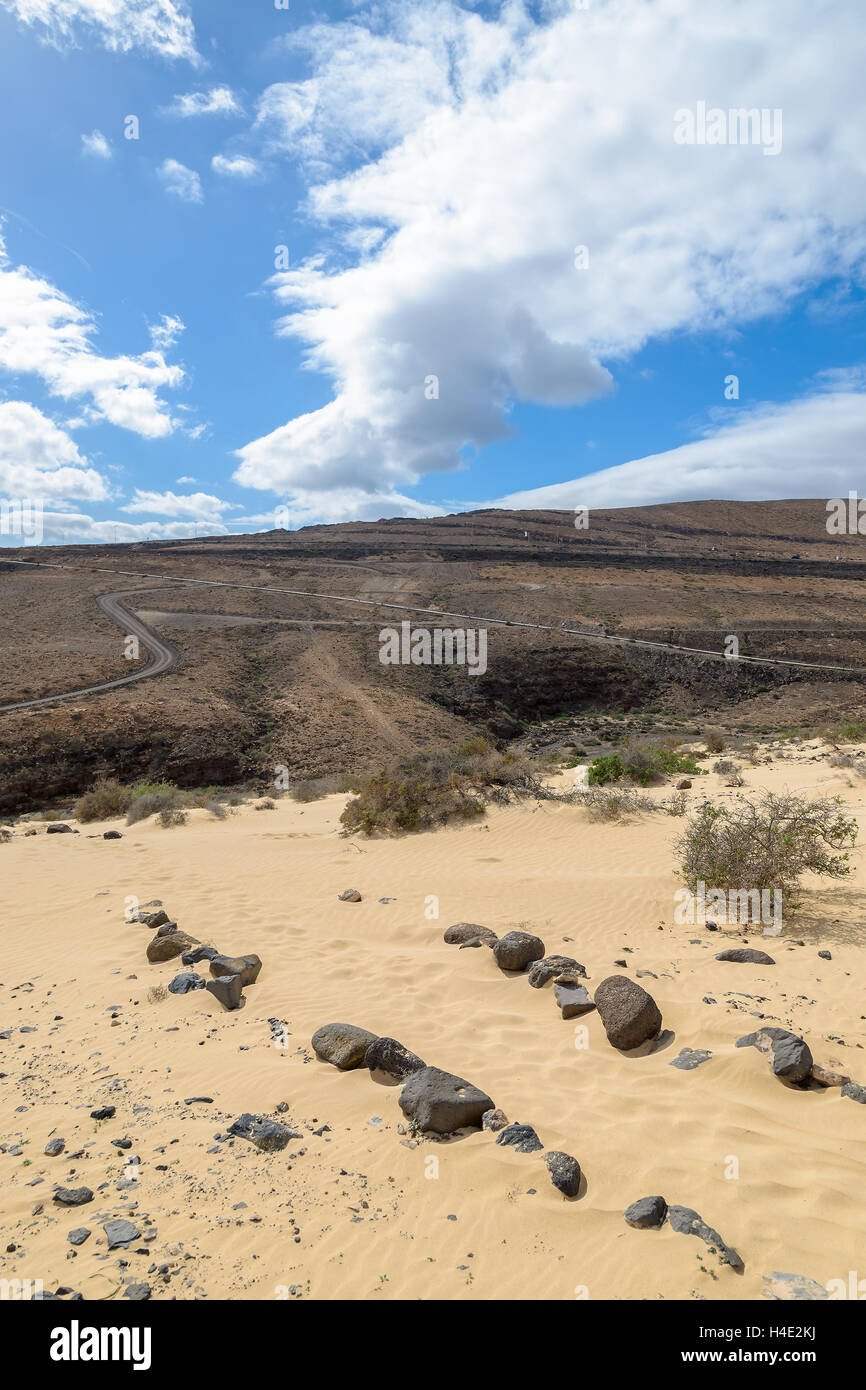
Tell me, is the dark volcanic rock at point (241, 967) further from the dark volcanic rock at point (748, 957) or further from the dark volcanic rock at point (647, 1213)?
the dark volcanic rock at point (748, 957)

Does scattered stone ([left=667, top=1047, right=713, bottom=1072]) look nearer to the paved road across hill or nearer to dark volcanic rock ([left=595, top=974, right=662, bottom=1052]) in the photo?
dark volcanic rock ([left=595, top=974, right=662, bottom=1052])

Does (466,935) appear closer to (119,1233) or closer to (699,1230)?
(699,1230)

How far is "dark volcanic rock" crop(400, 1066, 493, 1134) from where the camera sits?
13.8 feet

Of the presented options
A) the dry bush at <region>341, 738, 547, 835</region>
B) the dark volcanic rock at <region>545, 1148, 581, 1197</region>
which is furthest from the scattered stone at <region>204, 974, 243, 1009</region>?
the dry bush at <region>341, 738, 547, 835</region>

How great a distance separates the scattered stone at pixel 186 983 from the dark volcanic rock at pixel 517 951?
3089mm

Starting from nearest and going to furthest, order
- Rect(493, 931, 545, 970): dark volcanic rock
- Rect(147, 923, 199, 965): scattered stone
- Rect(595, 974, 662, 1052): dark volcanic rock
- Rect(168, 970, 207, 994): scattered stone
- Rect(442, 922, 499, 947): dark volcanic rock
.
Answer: Rect(595, 974, 662, 1052): dark volcanic rock < Rect(168, 970, 207, 994): scattered stone < Rect(493, 931, 545, 970): dark volcanic rock < Rect(147, 923, 199, 965): scattered stone < Rect(442, 922, 499, 947): dark volcanic rock

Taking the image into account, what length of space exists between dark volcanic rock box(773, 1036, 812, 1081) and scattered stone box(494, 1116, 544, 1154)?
1811 millimetres

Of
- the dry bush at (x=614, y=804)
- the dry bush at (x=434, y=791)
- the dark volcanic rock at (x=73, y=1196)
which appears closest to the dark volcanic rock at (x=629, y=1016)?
the dark volcanic rock at (x=73, y=1196)

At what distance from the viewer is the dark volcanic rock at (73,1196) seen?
363 centimetres

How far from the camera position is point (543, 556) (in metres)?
Result: 70.8

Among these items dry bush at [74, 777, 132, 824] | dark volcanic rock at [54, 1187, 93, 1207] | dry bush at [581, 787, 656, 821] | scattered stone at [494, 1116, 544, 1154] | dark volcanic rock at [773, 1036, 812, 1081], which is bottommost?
dry bush at [74, 777, 132, 824]

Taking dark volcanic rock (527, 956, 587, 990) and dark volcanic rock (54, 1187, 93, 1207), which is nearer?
dark volcanic rock (54, 1187, 93, 1207)
